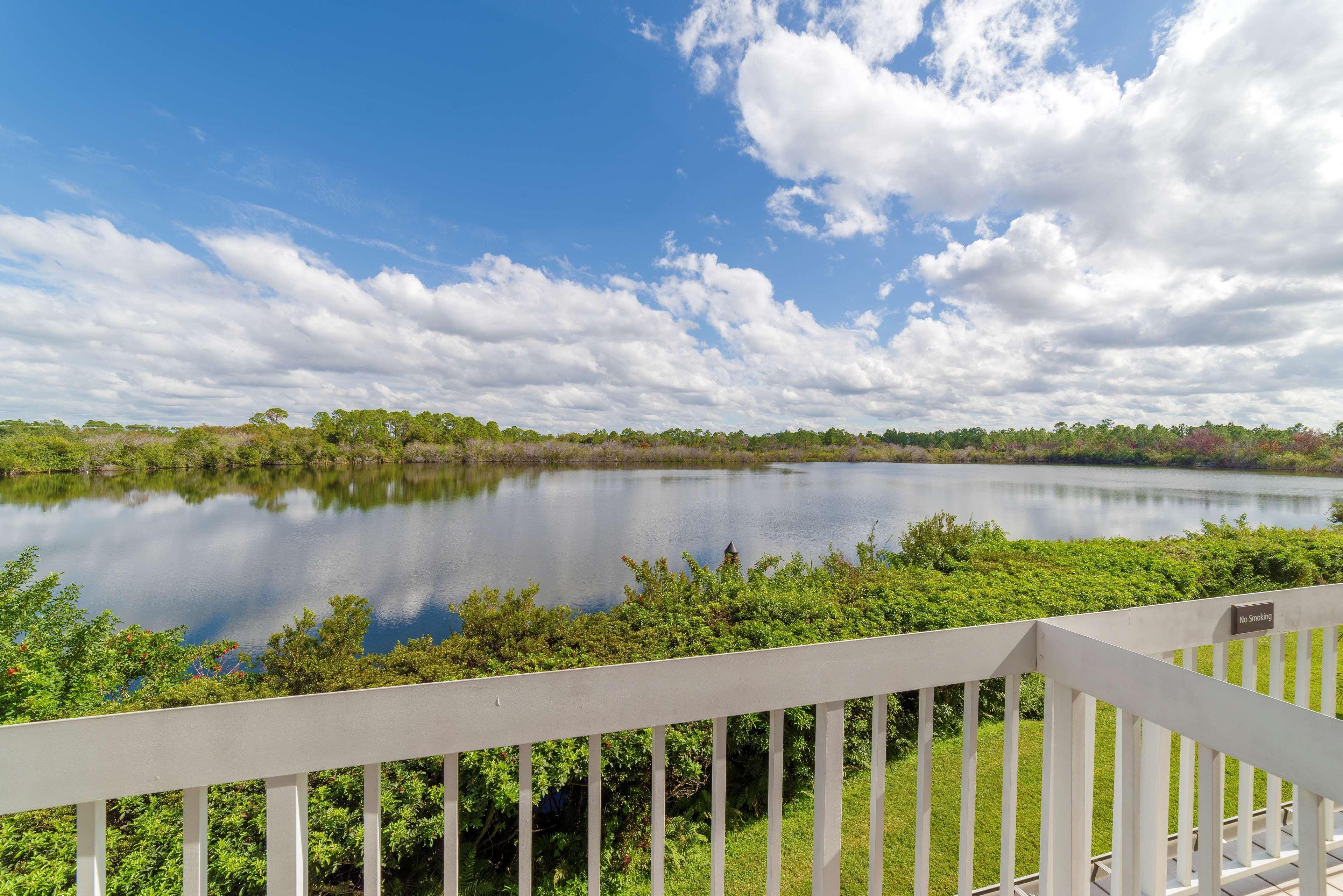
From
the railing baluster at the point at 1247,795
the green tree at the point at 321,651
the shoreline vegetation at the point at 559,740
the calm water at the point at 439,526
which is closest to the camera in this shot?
the railing baluster at the point at 1247,795

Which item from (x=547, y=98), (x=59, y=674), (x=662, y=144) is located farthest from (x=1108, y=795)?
(x=547, y=98)

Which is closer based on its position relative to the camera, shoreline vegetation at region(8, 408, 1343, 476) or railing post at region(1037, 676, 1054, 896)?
railing post at region(1037, 676, 1054, 896)

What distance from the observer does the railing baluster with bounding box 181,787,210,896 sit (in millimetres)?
659

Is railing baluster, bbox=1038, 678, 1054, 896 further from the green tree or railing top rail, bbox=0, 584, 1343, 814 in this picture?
the green tree

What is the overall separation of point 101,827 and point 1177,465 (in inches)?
1388

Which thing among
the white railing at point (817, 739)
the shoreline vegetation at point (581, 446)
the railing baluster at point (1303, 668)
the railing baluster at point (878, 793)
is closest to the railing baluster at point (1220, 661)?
the white railing at point (817, 739)

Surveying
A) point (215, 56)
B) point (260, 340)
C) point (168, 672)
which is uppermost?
point (215, 56)

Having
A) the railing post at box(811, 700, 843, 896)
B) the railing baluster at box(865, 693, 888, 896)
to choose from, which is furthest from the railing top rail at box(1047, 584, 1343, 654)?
the railing post at box(811, 700, 843, 896)

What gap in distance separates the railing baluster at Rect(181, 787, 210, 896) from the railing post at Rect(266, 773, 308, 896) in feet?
0.23

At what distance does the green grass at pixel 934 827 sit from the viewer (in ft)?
6.15

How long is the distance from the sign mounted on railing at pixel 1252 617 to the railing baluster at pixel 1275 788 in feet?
0.22

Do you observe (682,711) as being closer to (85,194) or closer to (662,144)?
(662,144)

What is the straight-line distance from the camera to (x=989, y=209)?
8461 millimetres

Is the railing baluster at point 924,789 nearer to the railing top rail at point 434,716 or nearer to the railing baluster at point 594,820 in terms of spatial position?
the railing top rail at point 434,716
